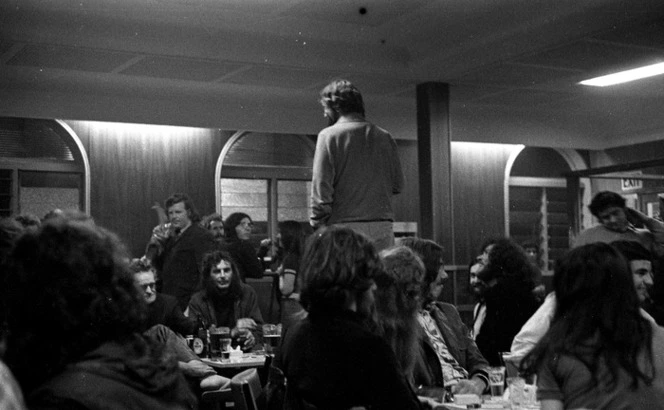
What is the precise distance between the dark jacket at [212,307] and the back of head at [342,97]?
2.22m

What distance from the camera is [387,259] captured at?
12.4 feet

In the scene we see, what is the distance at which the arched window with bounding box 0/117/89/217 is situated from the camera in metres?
8.95

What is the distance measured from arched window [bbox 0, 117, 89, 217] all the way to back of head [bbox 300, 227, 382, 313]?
6786 mm

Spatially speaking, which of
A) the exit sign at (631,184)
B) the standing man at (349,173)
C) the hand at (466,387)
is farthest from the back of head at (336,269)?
the exit sign at (631,184)

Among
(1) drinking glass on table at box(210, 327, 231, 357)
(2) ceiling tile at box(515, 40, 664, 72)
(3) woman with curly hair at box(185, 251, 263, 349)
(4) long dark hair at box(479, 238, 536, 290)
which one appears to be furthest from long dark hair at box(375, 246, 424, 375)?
(2) ceiling tile at box(515, 40, 664, 72)

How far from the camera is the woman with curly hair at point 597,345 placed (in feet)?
8.05

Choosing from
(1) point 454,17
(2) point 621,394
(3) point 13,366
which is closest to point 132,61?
(1) point 454,17

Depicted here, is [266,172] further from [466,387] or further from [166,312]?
[466,387]

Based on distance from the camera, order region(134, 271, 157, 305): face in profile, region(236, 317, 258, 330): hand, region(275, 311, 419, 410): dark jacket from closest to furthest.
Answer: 1. region(275, 311, 419, 410): dark jacket
2. region(134, 271, 157, 305): face in profile
3. region(236, 317, 258, 330): hand

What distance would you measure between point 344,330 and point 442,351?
5.66 ft

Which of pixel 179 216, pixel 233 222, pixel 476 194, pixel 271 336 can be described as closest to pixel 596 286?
pixel 271 336

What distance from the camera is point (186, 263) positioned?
7141 mm

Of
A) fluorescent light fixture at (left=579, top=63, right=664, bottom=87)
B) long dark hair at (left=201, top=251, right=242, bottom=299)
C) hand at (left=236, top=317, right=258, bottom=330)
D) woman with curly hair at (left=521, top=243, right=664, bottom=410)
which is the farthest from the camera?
fluorescent light fixture at (left=579, top=63, right=664, bottom=87)

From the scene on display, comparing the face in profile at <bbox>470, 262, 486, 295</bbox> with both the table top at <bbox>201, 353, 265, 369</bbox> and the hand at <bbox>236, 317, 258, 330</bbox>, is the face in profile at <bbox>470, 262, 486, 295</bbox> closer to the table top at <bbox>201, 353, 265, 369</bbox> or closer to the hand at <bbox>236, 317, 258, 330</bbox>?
the hand at <bbox>236, 317, 258, 330</bbox>
